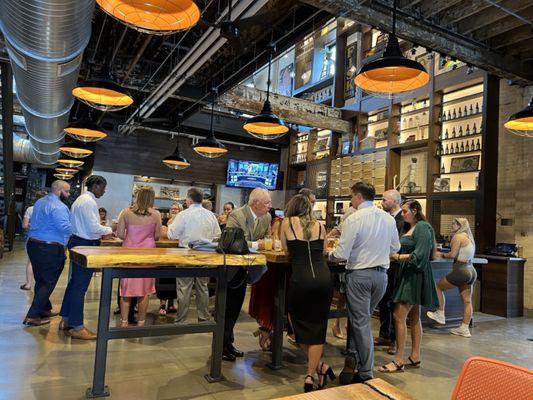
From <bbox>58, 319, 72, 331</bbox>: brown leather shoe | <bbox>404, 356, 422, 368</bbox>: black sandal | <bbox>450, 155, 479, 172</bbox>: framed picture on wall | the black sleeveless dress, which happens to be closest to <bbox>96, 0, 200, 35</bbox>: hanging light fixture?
the black sleeveless dress

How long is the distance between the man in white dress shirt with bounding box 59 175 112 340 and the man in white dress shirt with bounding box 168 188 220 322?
85cm

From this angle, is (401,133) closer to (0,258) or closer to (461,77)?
(461,77)

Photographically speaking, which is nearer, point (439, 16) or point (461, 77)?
point (439, 16)

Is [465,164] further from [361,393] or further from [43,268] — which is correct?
[361,393]

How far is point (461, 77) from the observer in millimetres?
7664

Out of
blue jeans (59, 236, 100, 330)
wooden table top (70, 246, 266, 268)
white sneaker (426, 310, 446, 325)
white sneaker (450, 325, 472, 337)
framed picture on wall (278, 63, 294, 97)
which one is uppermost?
framed picture on wall (278, 63, 294, 97)

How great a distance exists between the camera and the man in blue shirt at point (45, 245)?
4.41 m

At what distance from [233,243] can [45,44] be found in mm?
2743

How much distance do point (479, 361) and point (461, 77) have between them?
7.65 m

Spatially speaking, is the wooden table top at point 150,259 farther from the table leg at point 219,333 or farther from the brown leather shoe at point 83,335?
the brown leather shoe at point 83,335

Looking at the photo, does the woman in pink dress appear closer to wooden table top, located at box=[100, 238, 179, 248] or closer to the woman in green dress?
wooden table top, located at box=[100, 238, 179, 248]

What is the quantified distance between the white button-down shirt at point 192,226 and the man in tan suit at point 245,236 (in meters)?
1.03

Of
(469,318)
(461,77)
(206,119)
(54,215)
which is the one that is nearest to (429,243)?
(469,318)

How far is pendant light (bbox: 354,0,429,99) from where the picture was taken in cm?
365
